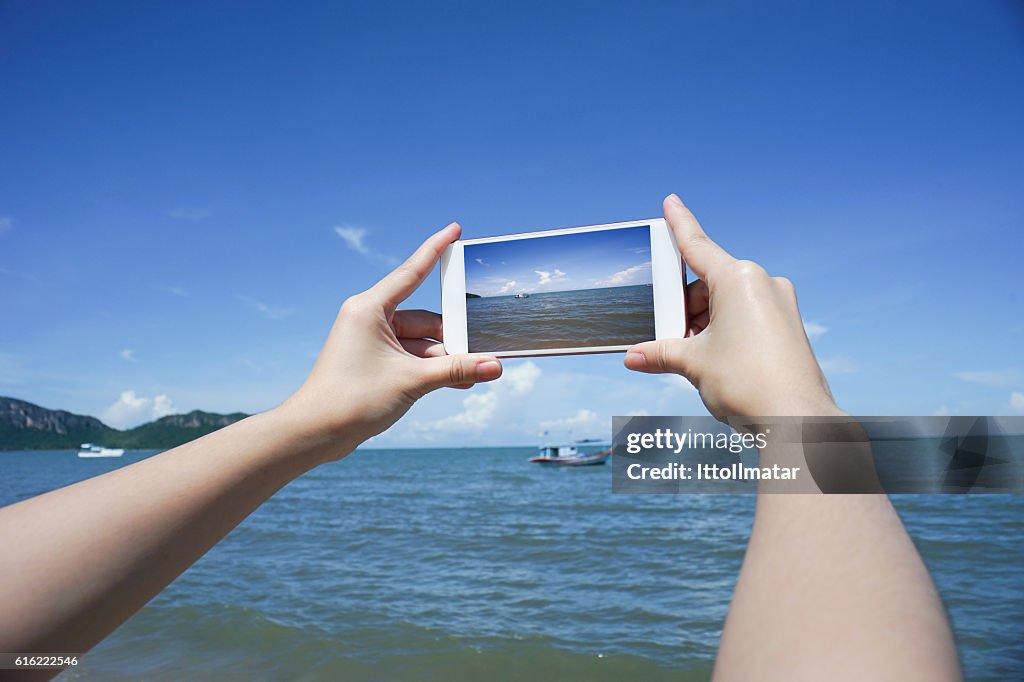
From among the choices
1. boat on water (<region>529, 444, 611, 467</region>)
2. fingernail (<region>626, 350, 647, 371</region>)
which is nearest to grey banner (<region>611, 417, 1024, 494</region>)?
fingernail (<region>626, 350, 647, 371</region>)

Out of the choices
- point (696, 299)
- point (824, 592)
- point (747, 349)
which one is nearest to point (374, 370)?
point (747, 349)

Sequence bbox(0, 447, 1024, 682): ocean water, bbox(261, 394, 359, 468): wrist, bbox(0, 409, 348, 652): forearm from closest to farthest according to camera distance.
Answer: bbox(0, 409, 348, 652): forearm → bbox(261, 394, 359, 468): wrist → bbox(0, 447, 1024, 682): ocean water

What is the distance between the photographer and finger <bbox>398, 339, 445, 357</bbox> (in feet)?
7.13

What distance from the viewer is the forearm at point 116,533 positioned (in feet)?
3.27

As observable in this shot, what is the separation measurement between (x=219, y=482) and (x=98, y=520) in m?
0.22

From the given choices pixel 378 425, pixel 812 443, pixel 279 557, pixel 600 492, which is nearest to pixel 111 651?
pixel 279 557

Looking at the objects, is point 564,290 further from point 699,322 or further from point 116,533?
point 116,533

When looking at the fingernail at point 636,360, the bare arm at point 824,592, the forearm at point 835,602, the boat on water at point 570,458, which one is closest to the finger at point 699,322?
the fingernail at point 636,360

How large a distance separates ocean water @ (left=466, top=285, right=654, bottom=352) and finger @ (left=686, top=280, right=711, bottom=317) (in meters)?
0.13

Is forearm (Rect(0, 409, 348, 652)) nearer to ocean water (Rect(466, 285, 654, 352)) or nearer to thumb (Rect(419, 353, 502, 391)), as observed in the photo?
thumb (Rect(419, 353, 502, 391))

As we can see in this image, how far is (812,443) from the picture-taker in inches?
41.6

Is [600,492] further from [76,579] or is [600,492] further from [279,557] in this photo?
[76,579]

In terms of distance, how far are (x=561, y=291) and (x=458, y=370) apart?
20.6 inches

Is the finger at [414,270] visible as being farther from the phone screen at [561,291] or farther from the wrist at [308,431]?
the wrist at [308,431]
